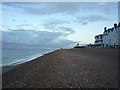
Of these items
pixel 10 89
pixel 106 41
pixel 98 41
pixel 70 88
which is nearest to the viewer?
pixel 70 88

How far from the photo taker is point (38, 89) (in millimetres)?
10219

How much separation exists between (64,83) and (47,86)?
0.99 m

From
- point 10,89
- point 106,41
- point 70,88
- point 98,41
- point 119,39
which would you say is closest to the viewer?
point 70,88

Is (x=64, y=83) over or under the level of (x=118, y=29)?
under

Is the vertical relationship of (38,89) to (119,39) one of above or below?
below

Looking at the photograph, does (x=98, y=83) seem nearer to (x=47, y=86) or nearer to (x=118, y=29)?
(x=47, y=86)

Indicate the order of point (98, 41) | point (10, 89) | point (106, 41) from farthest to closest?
point (98, 41) → point (106, 41) → point (10, 89)

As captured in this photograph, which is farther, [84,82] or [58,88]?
[84,82]

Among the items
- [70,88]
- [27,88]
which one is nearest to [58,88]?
[70,88]

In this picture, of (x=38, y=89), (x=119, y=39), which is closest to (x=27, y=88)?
(x=38, y=89)

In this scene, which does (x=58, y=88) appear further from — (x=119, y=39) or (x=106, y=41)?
(x=106, y=41)

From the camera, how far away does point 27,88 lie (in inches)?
410

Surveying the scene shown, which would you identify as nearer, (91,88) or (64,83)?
(91,88)

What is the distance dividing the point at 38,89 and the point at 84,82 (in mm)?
2607
